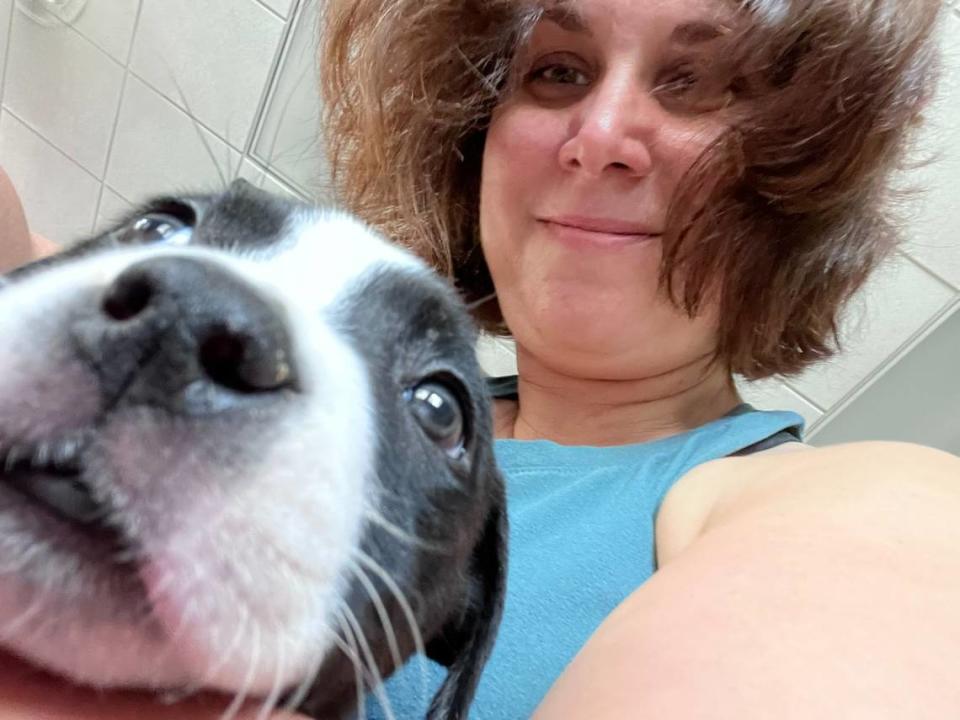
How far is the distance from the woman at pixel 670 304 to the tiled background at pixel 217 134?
51 cm

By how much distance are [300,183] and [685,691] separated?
2.06m

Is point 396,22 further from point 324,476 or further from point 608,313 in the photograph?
point 324,476

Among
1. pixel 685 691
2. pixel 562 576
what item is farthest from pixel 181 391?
pixel 562 576

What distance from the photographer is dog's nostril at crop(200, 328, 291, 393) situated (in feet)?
1.44

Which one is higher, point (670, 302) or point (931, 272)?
point (670, 302)

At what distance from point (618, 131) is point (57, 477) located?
2.83ft

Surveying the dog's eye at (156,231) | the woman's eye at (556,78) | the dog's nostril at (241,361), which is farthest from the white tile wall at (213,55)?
the dog's nostril at (241,361)

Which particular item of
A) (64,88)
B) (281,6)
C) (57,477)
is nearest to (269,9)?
(281,6)

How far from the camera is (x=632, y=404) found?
4.38 feet

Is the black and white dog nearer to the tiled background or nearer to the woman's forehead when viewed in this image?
the woman's forehead

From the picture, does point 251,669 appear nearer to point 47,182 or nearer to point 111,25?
point 111,25

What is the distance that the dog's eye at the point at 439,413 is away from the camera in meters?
0.73

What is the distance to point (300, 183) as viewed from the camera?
233cm

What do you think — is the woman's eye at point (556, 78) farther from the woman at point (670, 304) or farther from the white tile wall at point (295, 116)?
the white tile wall at point (295, 116)
